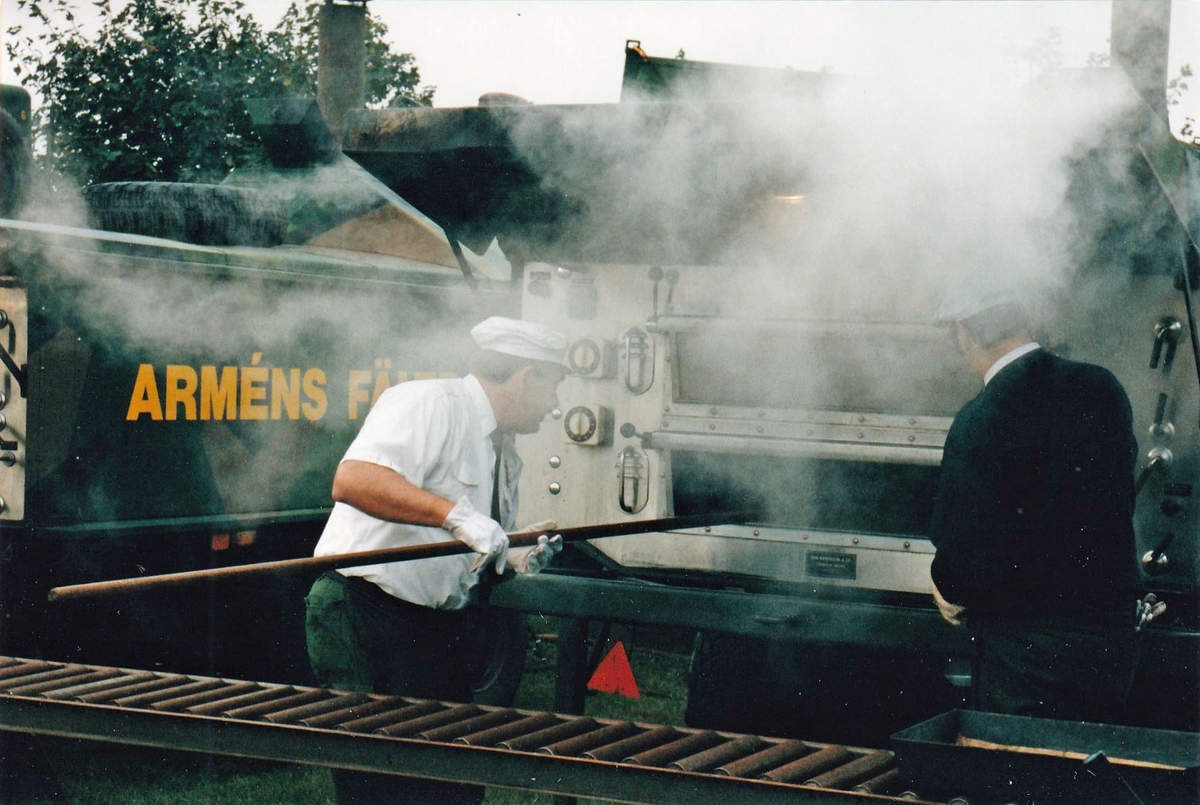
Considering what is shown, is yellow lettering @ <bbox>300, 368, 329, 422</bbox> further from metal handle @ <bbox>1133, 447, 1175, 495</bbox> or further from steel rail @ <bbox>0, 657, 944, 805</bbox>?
metal handle @ <bbox>1133, 447, 1175, 495</bbox>

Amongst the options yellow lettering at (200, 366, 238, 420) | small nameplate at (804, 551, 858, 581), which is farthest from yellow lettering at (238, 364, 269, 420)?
small nameplate at (804, 551, 858, 581)

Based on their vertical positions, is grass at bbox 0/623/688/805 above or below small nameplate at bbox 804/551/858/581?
below

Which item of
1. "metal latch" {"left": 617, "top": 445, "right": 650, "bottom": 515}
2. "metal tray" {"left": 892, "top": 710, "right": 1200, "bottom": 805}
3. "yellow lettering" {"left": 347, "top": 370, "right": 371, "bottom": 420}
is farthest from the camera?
"yellow lettering" {"left": 347, "top": 370, "right": 371, "bottom": 420}

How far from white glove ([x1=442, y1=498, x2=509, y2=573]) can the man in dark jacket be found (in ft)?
3.16

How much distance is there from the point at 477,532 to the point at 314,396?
9.78 ft

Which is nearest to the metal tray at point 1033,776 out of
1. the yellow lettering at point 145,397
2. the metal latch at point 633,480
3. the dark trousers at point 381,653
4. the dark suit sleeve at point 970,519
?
the dark suit sleeve at point 970,519

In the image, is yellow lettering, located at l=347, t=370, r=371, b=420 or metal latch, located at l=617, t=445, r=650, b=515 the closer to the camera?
metal latch, located at l=617, t=445, r=650, b=515

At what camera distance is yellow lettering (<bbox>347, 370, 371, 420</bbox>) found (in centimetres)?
572

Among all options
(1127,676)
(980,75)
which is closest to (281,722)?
(1127,676)

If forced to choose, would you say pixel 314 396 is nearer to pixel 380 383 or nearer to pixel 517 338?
pixel 380 383

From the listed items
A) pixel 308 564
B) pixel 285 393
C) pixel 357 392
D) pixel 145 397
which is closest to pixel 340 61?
pixel 357 392

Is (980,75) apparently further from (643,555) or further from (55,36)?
(55,36)

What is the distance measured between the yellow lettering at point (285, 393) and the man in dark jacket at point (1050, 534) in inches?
133

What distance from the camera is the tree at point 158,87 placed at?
10.4m
